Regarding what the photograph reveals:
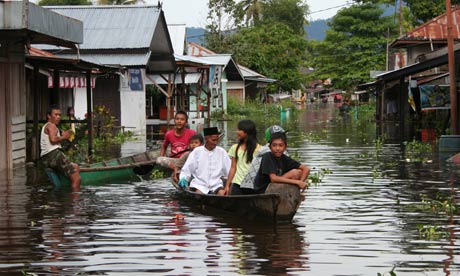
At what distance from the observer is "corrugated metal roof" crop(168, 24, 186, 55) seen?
181 ft

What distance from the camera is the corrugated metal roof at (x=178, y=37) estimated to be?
55.1 meters

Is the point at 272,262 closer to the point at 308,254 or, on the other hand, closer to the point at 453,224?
the point at 308,254

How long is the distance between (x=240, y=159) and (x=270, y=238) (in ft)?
8.54

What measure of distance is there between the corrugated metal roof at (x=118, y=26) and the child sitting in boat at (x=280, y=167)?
23336 millimetres

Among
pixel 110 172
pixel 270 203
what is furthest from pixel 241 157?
pixel 110 172

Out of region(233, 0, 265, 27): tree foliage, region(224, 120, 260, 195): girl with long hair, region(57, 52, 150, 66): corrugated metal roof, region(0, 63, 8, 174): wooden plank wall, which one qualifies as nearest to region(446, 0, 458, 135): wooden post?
region(57, 52, 150, 66): corrugated metal roof

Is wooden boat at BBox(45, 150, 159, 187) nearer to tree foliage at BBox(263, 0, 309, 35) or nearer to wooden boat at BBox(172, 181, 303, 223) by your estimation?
wooden boat at BBox(172, 181, 303, 223)

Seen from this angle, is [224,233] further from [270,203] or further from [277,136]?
[277,136]

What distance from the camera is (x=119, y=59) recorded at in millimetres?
34875

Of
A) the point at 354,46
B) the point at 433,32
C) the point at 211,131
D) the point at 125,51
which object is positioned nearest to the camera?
the point at 211,131

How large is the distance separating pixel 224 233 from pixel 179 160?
500 cm

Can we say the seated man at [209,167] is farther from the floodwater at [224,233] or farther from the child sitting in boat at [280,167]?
the child sitting in boat at [280,167]

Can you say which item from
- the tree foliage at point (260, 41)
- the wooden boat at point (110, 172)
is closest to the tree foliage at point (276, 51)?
the tree foliage at point (260, 41)

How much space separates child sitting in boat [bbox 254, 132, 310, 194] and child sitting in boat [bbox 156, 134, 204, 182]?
3.77 meters
